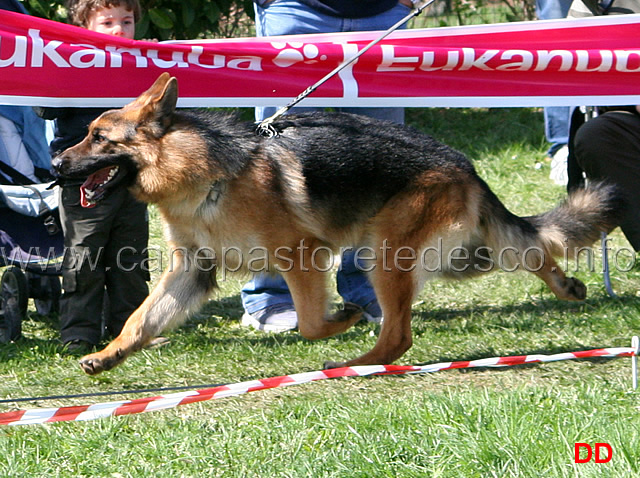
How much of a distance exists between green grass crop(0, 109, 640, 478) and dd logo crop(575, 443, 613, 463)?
2 centimetres

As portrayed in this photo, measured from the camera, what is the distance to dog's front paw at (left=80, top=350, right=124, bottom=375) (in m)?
3.58

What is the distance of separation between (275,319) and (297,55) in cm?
153

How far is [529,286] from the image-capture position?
5.44m

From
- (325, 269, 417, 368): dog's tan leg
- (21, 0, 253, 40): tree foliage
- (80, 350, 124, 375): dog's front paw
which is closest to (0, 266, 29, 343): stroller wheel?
(80, 350, 124, 375): dog's front paw

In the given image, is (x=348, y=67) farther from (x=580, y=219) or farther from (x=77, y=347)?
(x=77, y=347)

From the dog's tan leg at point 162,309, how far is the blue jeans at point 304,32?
2.46ft

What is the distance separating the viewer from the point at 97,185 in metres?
3.75

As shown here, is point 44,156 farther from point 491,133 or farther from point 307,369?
point 491,133

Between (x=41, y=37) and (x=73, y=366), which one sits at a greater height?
(x=41, y=37)

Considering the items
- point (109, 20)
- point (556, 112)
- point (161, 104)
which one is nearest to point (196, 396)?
point (161, 104)

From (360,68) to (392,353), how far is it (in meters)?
1.64

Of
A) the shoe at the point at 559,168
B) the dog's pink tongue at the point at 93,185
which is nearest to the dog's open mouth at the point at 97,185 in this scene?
the dog's pink tongue at the point at 93,185

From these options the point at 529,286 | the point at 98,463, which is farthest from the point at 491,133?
the point at 98,463

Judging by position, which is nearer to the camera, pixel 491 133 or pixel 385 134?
pixel 385 134
